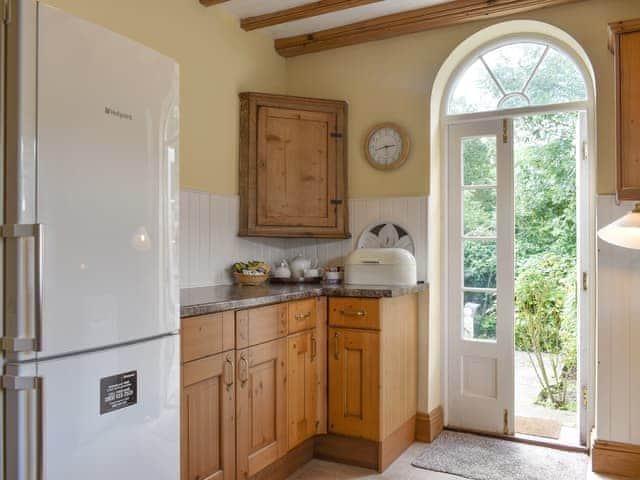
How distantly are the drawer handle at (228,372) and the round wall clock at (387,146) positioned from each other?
1.69 m

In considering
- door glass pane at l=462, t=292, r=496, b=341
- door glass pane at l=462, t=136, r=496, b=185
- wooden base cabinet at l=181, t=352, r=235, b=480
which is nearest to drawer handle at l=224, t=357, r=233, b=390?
wooden base cabinet at l=181, t=352, r=235, b=480

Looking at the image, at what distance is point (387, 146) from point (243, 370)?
1734 mm

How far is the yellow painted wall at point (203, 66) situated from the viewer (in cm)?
264

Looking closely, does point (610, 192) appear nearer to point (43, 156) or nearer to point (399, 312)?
point (399, 312)

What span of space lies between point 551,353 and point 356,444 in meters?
1.57

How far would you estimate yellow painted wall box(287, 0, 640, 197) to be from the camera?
2.93m

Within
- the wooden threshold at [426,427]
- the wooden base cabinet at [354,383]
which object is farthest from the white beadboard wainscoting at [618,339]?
the wooden base cabinet at [354,383]

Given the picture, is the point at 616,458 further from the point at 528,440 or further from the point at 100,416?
the point at 100,416

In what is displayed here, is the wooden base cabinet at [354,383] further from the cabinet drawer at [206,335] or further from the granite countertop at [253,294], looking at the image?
the cabinet drawer at [206,335]

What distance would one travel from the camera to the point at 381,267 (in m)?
3.06

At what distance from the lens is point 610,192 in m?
2.75

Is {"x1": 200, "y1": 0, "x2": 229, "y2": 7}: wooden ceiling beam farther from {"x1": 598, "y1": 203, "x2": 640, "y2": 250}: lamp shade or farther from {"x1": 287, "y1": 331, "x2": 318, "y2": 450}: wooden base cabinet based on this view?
{"x1": 598, "y1": 203, "x2": 640, "y2": 250}: lamp shade

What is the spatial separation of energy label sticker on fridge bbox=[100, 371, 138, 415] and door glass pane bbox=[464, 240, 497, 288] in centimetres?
235

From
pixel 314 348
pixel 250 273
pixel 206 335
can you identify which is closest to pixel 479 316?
pixel 314 348
